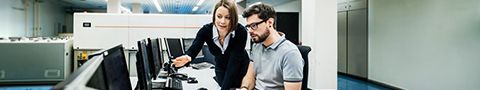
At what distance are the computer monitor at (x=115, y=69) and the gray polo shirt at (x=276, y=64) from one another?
0.79m

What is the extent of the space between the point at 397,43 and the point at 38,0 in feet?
34.8

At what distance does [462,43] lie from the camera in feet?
14.2

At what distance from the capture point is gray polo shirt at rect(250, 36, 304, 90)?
1.84m

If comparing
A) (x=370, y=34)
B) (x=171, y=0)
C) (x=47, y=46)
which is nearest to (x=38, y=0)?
(x=171, y=0)

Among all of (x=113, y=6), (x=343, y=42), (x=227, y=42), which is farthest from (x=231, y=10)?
(x=113, y=6)

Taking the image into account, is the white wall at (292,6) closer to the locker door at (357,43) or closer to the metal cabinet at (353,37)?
the metal cabinet at (353,37)

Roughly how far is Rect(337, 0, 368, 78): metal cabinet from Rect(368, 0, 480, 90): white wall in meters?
0.24

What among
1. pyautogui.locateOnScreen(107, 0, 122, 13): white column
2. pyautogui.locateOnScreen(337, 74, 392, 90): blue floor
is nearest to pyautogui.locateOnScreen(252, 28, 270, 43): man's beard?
pyautogui.locateOnScreen(337, 74, 392, 90): blue floor

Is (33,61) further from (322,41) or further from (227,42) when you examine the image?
(227,42)

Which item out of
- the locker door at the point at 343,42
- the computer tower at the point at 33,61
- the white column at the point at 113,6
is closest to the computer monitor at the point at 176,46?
the computer tower at the point at 33,61

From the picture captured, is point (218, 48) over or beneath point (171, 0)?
beneath

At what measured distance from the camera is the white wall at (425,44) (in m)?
4.27

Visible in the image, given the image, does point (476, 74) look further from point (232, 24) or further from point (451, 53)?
point (232, 24)

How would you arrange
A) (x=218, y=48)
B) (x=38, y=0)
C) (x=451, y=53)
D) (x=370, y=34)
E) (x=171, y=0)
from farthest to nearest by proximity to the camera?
(x=171, y=0), (x=38, y=0), (x=370, y=34), (x=451, y=53), (x=218, y=48)
